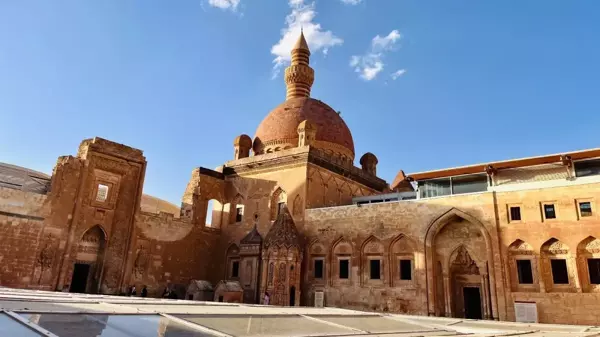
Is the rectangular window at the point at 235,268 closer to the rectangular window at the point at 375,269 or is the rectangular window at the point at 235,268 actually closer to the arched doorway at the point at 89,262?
the arched doorway at the point at 89,262

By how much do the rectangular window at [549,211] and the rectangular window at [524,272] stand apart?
1.73 m

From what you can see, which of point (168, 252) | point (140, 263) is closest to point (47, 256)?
point (140, 263)

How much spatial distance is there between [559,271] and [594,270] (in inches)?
39.3

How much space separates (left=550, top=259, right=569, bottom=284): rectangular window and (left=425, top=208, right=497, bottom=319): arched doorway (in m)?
2.22

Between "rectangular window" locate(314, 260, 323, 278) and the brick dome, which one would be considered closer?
"rectangular window" locate(314, 260, 323, 278)

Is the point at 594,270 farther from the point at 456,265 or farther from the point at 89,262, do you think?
the point at 89,262

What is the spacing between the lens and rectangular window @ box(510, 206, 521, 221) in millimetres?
15430

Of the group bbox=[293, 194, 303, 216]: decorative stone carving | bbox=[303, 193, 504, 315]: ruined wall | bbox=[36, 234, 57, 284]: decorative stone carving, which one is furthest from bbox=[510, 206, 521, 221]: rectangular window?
bbox=[36, 234, 57, 284]: decorative stone carving

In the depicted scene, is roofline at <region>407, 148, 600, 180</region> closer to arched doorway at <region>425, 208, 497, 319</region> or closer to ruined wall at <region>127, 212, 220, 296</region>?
arched doorway at <region>425, 208, 497, 319</region>

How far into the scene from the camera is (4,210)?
51.8 feet

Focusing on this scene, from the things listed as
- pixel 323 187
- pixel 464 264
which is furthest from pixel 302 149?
pixel 464 264

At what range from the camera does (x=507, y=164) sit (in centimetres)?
1630

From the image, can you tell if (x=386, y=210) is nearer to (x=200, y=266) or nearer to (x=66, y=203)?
(x=200, y=266)

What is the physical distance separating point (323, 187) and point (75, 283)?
1197 cm
